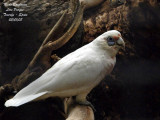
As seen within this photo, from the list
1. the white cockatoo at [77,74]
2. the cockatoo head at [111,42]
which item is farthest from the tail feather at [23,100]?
the cockatoo head at [111,42]

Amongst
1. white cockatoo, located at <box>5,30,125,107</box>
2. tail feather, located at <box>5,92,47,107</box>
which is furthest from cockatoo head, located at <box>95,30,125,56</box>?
tail feather, located at <box>5,92,47,107</box>

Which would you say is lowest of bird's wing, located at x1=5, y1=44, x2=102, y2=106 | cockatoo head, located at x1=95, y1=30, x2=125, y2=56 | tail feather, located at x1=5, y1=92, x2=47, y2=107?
tail feather, located at x1=5, y1=92, x2=47, y2=107

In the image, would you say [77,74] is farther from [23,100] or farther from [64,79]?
[23,100]

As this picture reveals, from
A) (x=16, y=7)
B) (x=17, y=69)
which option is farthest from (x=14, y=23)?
(x=17, y=69)

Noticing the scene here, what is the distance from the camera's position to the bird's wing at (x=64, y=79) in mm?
957

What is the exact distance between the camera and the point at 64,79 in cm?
97

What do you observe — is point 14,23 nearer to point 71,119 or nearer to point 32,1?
point 32,1

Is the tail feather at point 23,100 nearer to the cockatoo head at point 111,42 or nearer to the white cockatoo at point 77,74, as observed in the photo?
the white cockatoo at point 77,74

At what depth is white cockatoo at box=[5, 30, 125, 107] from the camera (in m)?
0.96

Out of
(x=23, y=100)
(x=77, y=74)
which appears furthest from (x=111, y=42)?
(x=23, y=100)

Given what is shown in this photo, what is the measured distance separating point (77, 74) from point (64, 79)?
0.20 feet

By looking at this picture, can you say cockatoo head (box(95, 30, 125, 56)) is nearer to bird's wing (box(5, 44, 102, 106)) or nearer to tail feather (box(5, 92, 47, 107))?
bird's wing (box(5, 44, 102, 106))

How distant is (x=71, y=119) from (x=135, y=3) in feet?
2.25

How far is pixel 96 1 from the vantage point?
1479mm
